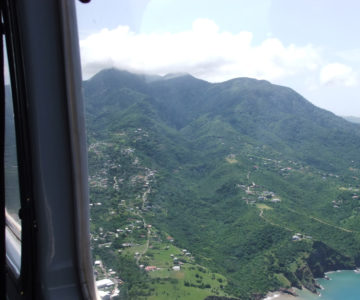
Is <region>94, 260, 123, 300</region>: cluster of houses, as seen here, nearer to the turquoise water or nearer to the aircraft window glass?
the aircraft window glass

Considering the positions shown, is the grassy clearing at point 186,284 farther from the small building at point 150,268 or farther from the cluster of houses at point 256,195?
the cluster of houses at point 256,195

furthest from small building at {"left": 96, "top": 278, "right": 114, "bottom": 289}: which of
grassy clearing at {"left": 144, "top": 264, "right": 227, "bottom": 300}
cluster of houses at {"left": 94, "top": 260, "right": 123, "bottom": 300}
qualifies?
grassy clearing at {"left": 144, "top": 264, "right": 227, "bottom": 300}

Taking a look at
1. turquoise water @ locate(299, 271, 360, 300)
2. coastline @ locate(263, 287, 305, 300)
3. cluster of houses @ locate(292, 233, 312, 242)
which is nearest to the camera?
turquoise water @ locate(299, 271, 360, 300)

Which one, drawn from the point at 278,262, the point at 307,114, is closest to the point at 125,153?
the point at 278,262

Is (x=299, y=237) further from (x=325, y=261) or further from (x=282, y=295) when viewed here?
(x=282, y=295)

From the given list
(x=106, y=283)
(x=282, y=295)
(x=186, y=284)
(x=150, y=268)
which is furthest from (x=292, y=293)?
(x=106, y=283)

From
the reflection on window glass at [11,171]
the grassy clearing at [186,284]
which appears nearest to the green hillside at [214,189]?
the grassy clearing at [186,284]
